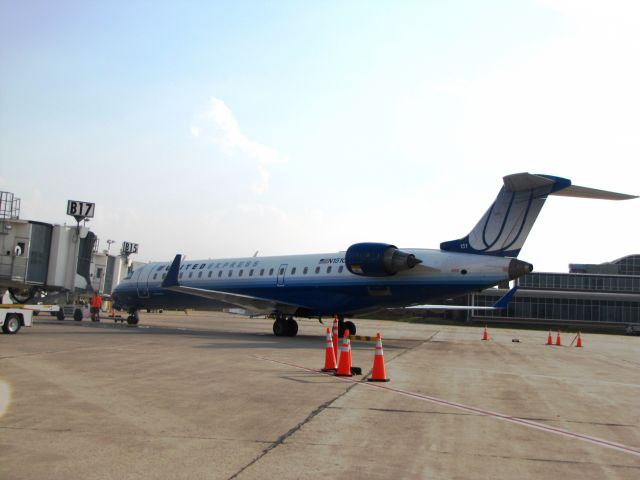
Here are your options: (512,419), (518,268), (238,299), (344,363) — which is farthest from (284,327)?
(512,419)

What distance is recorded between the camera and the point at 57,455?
5301 millimetres

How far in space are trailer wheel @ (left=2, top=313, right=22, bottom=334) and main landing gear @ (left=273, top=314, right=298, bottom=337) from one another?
31.5 ft

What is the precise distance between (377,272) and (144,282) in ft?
47.4

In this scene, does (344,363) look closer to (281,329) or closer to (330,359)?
(330,359)

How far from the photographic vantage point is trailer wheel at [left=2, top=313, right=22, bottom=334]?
1903 cm

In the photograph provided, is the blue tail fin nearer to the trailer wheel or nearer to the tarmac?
the tarmac

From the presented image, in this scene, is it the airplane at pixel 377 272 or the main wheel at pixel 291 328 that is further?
the main wheel at pixel 291 328

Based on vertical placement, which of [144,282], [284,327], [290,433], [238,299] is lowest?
[290,433]

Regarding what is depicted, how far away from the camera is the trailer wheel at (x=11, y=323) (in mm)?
19033

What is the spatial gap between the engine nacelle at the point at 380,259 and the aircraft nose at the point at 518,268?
310 cm

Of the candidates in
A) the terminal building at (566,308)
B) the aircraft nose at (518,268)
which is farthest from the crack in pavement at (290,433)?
the terminal building at (566,308)

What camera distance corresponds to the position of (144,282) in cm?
3041

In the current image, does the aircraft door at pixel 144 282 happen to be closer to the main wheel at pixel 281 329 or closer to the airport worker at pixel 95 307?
the airport worker at pixel 95 307

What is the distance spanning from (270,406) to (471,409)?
2.78 meters
